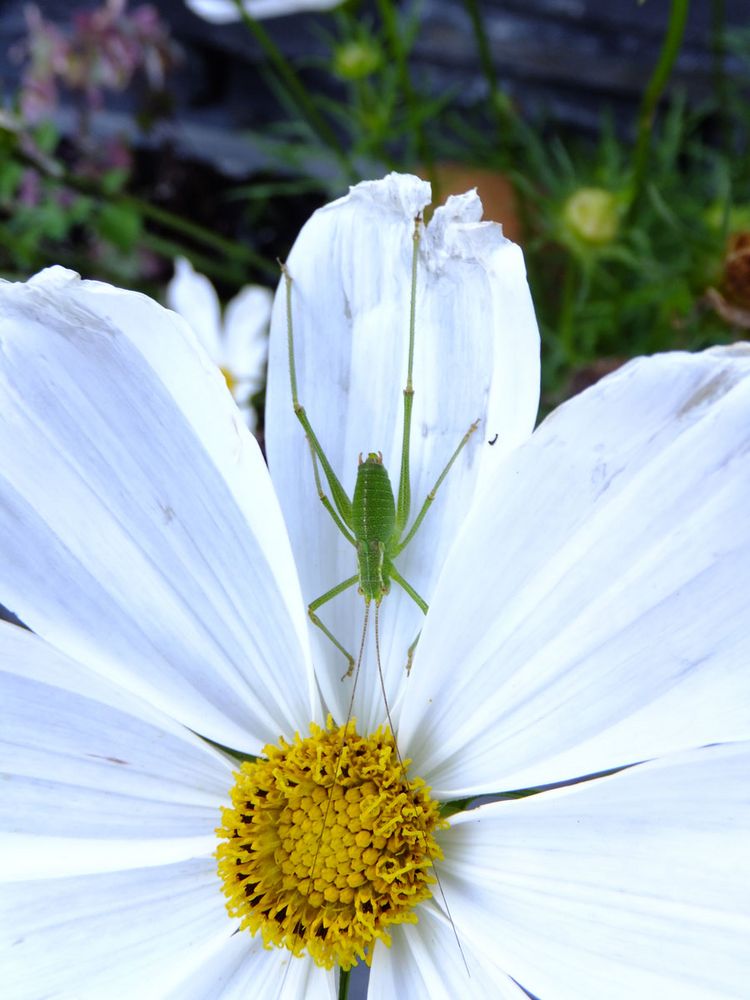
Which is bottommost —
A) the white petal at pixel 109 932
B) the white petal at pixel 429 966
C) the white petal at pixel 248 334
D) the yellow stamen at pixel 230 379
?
the white petal at pixel 429 966

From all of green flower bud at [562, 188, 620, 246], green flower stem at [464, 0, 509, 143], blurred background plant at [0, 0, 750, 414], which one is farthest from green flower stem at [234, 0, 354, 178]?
green flower bud at [562, 188, 620, 246]

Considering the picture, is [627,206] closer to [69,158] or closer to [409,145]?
[409,145]

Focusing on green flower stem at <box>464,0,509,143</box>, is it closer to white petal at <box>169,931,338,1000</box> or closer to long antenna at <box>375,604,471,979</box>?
long antenna at <box>375,604,471,979</box>

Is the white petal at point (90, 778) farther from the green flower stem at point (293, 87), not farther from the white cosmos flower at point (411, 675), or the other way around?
the green flower stem at point (293, 87)

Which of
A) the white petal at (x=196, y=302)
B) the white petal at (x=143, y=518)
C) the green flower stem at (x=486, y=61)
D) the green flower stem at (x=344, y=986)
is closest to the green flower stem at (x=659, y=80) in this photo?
the green flower stem at (x=486, y=61)

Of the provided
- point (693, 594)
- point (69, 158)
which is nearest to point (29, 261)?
point (69, 158)

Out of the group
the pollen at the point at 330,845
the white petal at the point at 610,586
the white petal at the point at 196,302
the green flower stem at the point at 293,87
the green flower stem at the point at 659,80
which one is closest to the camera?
the white petal at the point at 610,586
